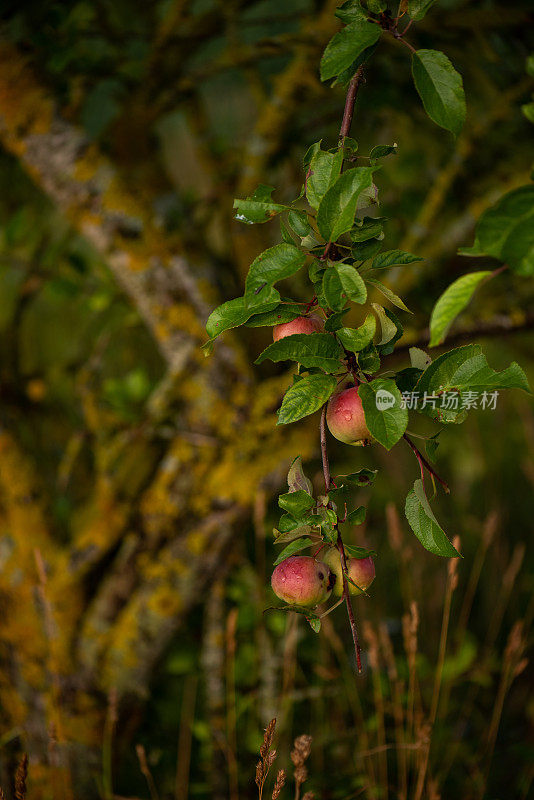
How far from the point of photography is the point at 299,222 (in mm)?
329

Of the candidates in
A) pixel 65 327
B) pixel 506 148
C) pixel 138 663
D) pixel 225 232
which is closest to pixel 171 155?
pixel 65 327

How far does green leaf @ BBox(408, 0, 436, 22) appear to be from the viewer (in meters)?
0.32

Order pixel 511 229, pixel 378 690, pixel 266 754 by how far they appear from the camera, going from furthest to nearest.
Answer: pixel 378 690 → pixel 266 754 → pixel 511 229

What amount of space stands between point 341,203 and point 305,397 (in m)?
0.10

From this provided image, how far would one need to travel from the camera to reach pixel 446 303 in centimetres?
28

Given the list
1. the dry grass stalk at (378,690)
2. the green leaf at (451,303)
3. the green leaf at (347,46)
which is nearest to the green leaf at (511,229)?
the green leaf at (451,303)

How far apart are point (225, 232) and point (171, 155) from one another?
5.22ft

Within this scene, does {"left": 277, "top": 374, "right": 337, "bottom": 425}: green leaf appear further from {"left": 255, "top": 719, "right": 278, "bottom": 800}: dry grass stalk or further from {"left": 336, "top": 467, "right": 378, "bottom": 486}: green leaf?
{"left": 255, "top": 719, "right": 278, "bottom": 800}: dry grass stalk

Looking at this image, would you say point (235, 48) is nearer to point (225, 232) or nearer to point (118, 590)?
point (225, 232)

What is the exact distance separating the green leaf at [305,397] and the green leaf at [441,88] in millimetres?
144

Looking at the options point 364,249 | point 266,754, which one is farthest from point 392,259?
point 266,754

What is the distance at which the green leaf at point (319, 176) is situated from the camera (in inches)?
12.3

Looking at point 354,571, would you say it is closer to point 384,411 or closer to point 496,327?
point 384,411

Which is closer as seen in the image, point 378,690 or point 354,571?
point 354,571
